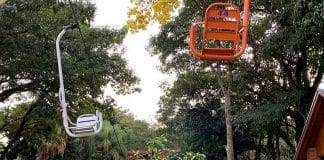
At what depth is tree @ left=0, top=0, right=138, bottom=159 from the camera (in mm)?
10211

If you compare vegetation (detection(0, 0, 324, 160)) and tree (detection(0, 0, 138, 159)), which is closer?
vegetation (detection(0, 0, 324, 160))

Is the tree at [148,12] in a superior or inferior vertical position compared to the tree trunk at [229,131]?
superior

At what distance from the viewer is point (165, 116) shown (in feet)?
66.3

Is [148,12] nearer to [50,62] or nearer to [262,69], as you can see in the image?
[50,62]

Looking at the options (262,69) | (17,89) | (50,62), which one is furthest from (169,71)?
(50,62)

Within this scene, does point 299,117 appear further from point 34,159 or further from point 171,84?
point 34,159

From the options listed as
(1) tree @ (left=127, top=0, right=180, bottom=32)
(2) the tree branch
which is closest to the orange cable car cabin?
(1) tree @ (left=127, top=0, right=180, bottom=32)

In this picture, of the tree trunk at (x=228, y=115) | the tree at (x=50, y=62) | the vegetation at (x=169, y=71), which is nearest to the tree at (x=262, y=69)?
the vegetation at (x=169, y=71)

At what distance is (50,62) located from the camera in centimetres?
1156

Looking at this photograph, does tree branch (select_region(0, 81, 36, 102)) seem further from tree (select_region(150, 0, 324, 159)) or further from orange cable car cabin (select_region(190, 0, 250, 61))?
orange cable car cabin (select_region(190, 0, 250, 61))

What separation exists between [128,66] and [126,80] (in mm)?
469

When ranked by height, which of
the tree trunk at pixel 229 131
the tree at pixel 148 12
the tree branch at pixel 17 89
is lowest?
the tree trunk at pixel 229 131

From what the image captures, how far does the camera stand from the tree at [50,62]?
33.5ft

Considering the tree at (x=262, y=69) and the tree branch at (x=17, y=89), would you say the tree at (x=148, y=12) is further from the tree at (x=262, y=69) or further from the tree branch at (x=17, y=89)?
the tree branch at (x=17, y=89)
